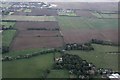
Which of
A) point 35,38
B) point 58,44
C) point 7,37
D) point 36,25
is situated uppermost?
point 36,25

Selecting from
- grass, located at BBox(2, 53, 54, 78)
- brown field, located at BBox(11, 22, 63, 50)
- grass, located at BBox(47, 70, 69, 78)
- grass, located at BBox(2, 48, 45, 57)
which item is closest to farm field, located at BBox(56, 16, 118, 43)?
brown field, located at BBox(11, 22, 63, 50)

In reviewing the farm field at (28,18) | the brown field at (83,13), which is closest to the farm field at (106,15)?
the brown field at (83,13)

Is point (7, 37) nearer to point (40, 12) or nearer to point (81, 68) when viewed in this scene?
point (81, 68)

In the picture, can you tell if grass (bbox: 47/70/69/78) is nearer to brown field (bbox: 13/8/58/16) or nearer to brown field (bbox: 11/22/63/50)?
brown field (bbox: 11/22/63/50)

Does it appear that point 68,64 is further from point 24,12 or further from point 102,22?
point 24,12

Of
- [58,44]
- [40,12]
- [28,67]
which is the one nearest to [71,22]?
[40,12]
